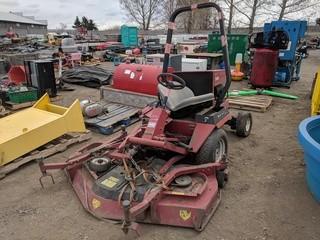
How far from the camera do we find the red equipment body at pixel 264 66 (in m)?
7.79

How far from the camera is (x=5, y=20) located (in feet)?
137

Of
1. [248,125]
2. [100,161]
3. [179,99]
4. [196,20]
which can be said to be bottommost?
[248,125]

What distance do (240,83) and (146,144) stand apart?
22.8 ft

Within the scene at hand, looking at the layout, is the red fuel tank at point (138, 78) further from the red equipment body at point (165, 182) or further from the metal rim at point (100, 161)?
the metal rim at point (100, 161)

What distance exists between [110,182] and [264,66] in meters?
6.33

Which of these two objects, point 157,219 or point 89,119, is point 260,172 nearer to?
point 157,219

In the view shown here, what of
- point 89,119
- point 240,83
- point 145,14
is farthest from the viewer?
point 145,14

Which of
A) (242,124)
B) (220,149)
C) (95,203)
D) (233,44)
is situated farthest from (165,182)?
(233,44)

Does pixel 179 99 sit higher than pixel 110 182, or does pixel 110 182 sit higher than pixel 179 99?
pixel 179 99

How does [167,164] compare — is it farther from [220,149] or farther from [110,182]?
[220,149]

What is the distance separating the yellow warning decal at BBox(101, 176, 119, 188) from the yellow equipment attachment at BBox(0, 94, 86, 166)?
159 centimetres

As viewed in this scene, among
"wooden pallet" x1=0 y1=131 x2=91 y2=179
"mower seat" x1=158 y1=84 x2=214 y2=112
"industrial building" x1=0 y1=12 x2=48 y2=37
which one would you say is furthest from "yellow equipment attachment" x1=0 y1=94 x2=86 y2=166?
"industrial building" x1=0 y1=12 x2=48 y2=37

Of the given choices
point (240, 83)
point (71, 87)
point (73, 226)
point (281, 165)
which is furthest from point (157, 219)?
point (240, 83)

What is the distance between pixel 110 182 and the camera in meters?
2.86
